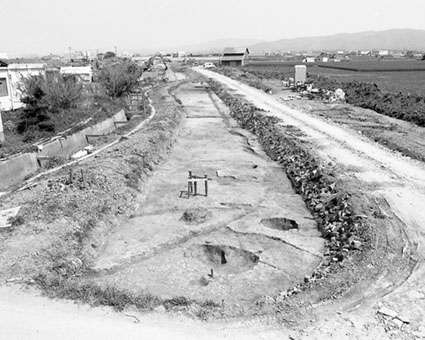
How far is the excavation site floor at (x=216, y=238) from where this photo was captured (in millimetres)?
10867

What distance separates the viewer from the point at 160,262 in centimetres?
1208

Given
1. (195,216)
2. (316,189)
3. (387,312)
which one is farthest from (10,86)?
(387,312)

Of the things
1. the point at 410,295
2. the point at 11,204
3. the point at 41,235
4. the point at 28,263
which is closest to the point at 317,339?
the point at 410,295

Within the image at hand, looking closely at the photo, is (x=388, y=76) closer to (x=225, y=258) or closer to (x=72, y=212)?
(x=225, y=258)

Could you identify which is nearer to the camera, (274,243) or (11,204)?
(274,243)

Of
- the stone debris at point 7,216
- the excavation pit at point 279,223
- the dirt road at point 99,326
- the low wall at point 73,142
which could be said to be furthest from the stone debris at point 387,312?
the low wall at point 73,142

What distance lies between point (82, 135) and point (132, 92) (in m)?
21.6

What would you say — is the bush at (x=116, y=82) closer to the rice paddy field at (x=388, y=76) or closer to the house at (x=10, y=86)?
the house at (x=10, y=86)

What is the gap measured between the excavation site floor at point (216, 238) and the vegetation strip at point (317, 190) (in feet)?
1.48

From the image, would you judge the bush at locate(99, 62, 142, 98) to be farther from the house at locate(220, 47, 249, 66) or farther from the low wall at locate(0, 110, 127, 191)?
the house at locate(220, 47, 249, 66)

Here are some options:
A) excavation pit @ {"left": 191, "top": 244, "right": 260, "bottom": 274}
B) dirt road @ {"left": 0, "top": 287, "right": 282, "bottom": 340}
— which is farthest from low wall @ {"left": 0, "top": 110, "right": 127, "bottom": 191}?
dirt road @ {"left": 0, "top": 287, "right": 282, "bottom": 340}

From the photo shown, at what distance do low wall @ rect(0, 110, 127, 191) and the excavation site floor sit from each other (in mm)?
6671

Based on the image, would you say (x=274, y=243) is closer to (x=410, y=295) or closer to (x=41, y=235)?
(x=410, y=295)

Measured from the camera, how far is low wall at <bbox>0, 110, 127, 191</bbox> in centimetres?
1934
